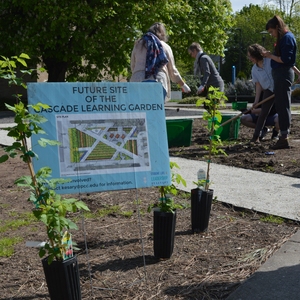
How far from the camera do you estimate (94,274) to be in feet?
12.4

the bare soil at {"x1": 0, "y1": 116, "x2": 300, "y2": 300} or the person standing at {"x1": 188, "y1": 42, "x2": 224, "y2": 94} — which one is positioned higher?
the person standing at {"x1": 188, "y1": 42, "x2": 224, "y2": 94}

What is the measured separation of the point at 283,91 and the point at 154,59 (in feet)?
9.68

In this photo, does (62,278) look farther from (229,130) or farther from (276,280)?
(229,130)

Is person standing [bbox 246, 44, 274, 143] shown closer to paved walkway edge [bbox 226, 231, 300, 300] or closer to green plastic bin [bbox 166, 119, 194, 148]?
green plastic bin [bbox 166, 119, 194, 148]

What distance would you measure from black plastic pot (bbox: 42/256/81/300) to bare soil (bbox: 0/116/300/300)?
40 cm

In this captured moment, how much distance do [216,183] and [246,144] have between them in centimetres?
329

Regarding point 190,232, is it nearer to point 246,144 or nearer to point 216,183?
point 216,183

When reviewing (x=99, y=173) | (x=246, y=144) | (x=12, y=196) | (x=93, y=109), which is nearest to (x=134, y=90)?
(x=93, y=109)

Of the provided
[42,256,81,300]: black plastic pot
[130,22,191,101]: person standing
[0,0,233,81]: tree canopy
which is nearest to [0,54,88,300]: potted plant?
[42,256,81,300]: black plastic pot

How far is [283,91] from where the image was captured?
867 centimetres

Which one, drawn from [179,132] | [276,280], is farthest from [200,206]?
[179,132]

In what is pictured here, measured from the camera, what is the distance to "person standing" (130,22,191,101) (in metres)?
6.66

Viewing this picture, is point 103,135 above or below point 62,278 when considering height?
above

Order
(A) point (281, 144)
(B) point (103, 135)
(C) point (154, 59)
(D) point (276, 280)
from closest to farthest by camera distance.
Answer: (D) point (276, 280) → (B) point (103, 135) → (C) point (154, 59) → (A) point (281, 144)
